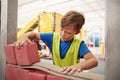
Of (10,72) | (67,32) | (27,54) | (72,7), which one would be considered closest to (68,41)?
(67,32)

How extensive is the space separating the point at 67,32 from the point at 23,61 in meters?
0.41

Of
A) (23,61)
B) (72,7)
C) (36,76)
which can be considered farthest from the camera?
(72,7)

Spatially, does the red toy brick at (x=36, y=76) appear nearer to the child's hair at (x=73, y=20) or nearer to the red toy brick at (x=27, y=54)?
the red toy brick at (x=27, y=54)

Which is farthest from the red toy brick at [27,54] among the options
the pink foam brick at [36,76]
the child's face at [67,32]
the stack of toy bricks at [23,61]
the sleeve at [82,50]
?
the sleeve at [82,50]

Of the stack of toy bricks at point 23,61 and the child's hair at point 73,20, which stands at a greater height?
the child's hair at point 73,20

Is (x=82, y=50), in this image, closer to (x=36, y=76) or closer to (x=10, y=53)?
(x=36, y=76)

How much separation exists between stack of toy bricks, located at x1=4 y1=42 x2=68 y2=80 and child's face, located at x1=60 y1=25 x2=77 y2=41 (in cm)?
26

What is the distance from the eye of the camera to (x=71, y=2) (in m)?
7.48

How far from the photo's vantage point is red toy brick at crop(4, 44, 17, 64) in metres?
1.59

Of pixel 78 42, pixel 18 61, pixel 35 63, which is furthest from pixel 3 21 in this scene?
pixel 78 42

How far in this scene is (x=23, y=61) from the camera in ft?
4.93

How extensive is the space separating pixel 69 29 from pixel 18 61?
1.54 ft

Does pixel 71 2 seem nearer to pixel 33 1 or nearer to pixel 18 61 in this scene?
pixel 33 1

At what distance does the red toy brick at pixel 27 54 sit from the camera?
145cm
